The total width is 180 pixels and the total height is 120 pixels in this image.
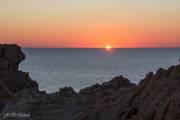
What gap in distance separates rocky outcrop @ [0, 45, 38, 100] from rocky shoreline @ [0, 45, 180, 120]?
4903 mm

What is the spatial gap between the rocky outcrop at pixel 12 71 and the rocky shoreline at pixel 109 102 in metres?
4.90

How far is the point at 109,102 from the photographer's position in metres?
32.9

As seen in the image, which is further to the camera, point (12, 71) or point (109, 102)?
→ point (12, 71)

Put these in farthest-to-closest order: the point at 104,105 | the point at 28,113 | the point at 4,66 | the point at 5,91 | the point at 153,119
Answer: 1. the point at 4,66
2. the point at 5,91
3. the point at 28,113
4. the point at 104,105
5. the point at 153,119

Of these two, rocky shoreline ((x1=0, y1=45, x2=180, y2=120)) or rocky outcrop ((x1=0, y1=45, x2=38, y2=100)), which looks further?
rocky outcrop ((x1=0, y1=45, x2=38, y2=100))

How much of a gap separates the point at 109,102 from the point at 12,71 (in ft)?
77.4

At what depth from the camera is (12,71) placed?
54219 mm

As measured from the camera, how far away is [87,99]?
38125 millimetres

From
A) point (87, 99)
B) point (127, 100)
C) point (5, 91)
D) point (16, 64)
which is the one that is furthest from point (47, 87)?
point (127, 100)

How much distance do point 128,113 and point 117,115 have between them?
2.80 ft

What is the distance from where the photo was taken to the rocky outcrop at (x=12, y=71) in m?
53.1

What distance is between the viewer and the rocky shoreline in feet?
84.8

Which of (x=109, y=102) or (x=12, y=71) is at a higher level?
(x=109, y=102)

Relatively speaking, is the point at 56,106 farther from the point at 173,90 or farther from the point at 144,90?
the point at 173,90
